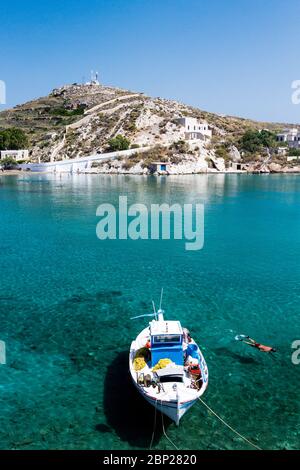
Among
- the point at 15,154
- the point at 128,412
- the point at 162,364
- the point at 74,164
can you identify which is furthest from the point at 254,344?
the point at 15,154

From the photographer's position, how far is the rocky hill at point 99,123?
5866 inches

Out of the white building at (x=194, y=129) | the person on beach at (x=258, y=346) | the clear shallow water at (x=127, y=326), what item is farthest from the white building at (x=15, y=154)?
the person on beach at (x=258, y=346)

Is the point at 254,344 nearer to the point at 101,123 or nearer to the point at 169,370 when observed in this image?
the point at 169,370

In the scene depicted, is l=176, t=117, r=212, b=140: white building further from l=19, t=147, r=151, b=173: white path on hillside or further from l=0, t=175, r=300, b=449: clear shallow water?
l=0, t=175, r=300, b=449: clear shallow water

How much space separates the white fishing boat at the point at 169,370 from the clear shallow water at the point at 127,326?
1.46 metres

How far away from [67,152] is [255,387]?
139 metres

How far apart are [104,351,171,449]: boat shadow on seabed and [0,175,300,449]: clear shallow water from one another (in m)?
0.05

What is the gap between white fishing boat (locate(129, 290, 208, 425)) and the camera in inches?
665

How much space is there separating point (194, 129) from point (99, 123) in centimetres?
3925

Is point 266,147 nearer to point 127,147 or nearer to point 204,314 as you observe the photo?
point 127,147

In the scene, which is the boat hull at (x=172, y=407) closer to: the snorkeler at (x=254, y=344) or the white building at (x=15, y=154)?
the snorkeler at (x=254, y=344)

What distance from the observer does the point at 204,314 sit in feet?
92.2

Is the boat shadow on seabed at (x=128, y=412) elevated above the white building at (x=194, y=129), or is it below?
below
